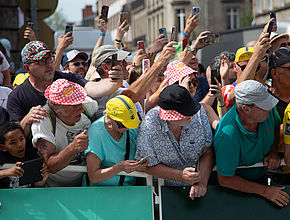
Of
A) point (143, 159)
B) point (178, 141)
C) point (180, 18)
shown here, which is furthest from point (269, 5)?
point (143, 159)

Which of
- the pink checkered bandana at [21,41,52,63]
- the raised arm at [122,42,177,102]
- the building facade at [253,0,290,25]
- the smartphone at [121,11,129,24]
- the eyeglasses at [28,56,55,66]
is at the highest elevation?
the building facade at [253,0,290,25]

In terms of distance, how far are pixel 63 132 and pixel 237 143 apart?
5.01 ft

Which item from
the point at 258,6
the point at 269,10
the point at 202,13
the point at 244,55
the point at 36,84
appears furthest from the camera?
the point at 202,13

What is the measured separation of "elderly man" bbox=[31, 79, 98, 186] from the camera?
14.2ft

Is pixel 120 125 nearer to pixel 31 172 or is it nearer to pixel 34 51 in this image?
pixel 31 172

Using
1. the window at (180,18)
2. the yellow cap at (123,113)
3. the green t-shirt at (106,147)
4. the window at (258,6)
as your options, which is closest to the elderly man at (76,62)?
the green t-shirt at (106,147)

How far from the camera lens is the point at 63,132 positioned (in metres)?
4.57

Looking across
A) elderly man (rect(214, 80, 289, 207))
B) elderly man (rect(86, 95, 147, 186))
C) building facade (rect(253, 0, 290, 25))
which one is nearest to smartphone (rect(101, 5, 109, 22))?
elderly man (rect(86, 95, 147, 186))

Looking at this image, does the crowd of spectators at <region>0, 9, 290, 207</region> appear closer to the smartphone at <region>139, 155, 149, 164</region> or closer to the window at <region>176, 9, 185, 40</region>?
the smartphone at <region>139, 155, 149, 164</region>

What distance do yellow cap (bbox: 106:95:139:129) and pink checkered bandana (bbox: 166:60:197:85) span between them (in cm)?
72

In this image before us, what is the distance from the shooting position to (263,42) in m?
4.76

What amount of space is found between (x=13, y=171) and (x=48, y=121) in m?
0.54

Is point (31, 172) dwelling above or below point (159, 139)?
below

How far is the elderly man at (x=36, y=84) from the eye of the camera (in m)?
4.87
